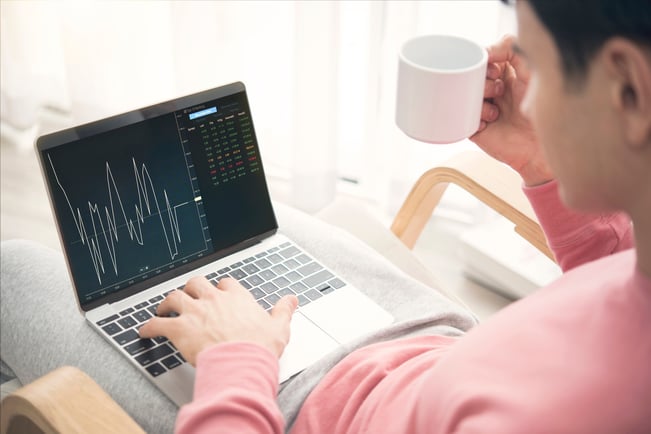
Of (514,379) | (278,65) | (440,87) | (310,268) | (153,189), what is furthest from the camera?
(278,65)

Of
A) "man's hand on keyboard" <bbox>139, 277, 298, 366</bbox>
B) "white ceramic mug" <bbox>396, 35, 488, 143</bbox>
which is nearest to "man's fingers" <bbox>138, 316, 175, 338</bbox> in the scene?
"man's hand on keyboard" <bbox>139, 277, 298, 366</bbox>

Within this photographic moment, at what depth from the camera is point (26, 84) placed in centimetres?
227

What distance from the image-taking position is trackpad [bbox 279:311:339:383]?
42.3 inches

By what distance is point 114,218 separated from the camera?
1.12 meters

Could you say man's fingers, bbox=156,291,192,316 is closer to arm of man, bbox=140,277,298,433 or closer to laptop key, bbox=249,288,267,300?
arm of man, bbox=140,277,298,433

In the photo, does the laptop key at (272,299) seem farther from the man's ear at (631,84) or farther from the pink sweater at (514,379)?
the man's ear at (631,84)

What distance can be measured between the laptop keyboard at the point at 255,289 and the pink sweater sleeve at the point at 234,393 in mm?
211

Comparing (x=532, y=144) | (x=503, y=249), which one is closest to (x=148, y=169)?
(x=532, y=144)

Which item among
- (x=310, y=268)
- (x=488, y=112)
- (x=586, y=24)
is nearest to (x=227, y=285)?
(x=310, y=268)

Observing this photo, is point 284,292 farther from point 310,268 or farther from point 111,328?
point 111,328

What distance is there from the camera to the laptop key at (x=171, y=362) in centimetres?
108

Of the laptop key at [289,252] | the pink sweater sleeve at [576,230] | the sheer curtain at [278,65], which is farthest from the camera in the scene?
the sheer curtain at [278,65]

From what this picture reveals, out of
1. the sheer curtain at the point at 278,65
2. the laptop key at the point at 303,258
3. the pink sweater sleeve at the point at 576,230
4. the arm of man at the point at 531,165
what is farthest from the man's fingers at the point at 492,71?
the sheer curtain at the point at 278,65

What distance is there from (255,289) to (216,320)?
249 mm
